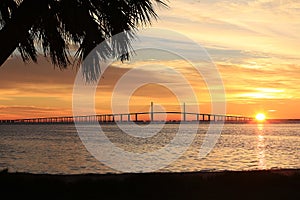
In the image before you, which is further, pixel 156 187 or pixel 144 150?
pixel 144 150

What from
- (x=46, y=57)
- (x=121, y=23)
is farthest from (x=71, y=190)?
(x=121, y=23)

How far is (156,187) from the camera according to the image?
9945 millimetres

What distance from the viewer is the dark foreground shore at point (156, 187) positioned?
364 inches

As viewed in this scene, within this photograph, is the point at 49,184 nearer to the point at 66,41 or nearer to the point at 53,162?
the point at 66,41

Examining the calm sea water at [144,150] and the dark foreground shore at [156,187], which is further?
the calm sea water at [144,150]

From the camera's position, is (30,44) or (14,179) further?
(14,179)

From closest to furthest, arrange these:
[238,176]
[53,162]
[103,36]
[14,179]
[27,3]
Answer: [27,3] → [103,36] → [14,179] → [238,176] → [53,162]

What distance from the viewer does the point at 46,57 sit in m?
9.42

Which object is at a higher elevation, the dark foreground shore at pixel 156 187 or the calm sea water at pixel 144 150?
the dark foreground shore at pixel 156 187

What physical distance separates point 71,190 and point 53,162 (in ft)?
117

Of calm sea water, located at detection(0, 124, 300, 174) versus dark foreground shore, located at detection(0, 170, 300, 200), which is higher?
dark foreground shore, located at detection(0, 170, 300, 200)

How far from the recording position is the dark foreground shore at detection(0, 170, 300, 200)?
925 centimetres

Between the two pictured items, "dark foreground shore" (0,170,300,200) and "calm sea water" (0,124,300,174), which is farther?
"calm sea water" (0,124,300,174)

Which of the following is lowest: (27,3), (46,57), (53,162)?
(53,162)
